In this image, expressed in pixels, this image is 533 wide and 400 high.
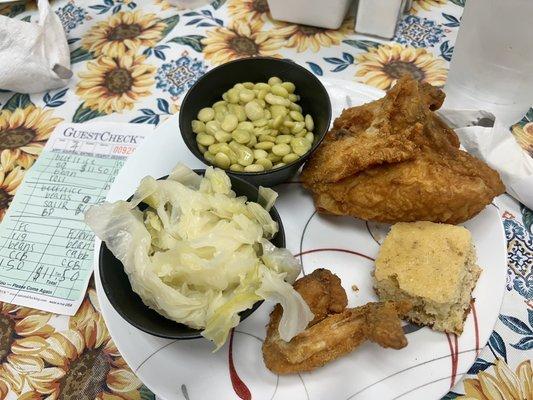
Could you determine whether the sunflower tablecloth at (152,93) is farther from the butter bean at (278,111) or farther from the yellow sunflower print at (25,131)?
the butter bean at (278,111)

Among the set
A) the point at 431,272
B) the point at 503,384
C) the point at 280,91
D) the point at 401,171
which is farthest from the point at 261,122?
the point at 503,384

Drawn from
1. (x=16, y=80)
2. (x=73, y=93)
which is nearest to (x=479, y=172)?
(x=73, y=93)

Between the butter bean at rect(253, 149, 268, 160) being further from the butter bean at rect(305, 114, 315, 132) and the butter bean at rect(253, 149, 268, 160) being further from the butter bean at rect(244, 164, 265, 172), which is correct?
the butter bean at rect(305, 114, 315, 132)

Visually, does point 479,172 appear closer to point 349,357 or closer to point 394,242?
point 394,242

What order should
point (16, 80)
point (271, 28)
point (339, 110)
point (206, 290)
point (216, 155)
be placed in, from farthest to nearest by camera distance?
point (271, 28) → point (16, 80) → point (339, 110) → point (216, 155) → point (206, 290)

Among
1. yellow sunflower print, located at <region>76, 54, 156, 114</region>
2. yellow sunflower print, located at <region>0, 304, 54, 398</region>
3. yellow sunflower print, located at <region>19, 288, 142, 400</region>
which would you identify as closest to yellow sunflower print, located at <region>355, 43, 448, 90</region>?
yellow sunflower print, located at <region>76, 54, 156, 114</region>
